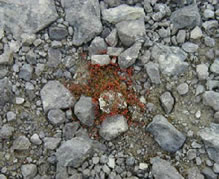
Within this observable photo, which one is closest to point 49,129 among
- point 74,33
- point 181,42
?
point 74,33

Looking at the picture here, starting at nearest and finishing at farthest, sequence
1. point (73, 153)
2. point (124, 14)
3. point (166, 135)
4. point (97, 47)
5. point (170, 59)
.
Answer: point (73, 153) → point (166, 135) → point (170, 59) → point (97, 47) → point (124, 14)

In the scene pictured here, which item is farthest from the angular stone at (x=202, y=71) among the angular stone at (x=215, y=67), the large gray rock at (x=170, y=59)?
the large gray rock at (x=170, y=59)

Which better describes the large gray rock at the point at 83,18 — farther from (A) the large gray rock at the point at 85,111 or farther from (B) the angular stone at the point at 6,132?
(B) the angular stone at the point at 6,132

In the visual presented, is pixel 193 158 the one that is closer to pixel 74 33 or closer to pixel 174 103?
pixel 174 103

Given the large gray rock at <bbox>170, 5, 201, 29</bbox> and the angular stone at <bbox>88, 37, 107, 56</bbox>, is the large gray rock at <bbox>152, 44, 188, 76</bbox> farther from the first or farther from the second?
the angular stone at <bbox>88, 37, 107, 56</bbox>

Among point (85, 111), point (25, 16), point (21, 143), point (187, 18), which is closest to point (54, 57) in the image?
point (25, 16)

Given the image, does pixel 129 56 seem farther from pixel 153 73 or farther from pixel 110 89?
pixel 110 89

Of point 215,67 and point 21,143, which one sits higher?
point 215,67
